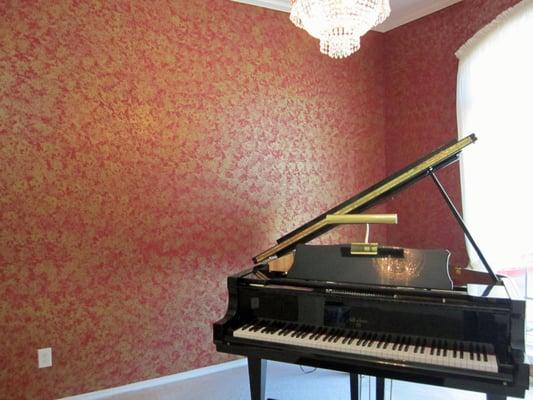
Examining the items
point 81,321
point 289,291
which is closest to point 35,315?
point 81,321

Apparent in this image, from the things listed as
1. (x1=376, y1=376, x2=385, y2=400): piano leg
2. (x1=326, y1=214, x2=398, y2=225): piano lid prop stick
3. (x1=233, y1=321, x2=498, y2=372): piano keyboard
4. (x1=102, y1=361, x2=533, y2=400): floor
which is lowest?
(x1=102, y1=361, x2=533, y2=400): floor

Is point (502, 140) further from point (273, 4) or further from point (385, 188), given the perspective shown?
point (273, 4)

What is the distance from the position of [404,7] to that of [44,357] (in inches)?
154

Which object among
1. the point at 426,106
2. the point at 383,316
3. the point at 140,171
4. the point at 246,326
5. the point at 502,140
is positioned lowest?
the point at 246,326

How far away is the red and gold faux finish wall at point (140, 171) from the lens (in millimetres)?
2740

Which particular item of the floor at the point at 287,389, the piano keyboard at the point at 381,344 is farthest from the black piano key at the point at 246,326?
the floor at the point at 287,389

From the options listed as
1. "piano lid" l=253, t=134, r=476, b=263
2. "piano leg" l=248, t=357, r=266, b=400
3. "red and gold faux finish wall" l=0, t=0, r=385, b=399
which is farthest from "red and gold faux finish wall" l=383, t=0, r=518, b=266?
"piano leg" l=248, t=357, r=266, b=400

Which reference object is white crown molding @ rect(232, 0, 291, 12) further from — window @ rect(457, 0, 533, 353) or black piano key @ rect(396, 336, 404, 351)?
black piano key @ rect(396, 336, 404, 351)

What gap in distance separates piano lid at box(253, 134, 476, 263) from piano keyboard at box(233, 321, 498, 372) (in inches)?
20.5

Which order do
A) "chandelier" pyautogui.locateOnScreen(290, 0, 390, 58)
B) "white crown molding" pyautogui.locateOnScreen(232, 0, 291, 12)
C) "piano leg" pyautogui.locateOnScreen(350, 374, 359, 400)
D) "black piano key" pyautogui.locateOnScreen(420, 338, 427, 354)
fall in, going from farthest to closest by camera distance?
"white crown molding" pyautogui.locateOnScreen(232, 0, 291, 12) < "piano leg" pyautogui.locateOnScreen(350, 374, 359, 400) < "chandelier" pyautogui.locateOnScreen(290, 0, 390, 58) < "black piano key" pyautogui.locateOnScreen(420, 338, 427, 354)

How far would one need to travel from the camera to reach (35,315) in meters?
2.77

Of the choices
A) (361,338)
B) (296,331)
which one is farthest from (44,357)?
(361,338)

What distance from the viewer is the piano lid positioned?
2.18m

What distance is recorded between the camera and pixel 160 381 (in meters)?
3.17
